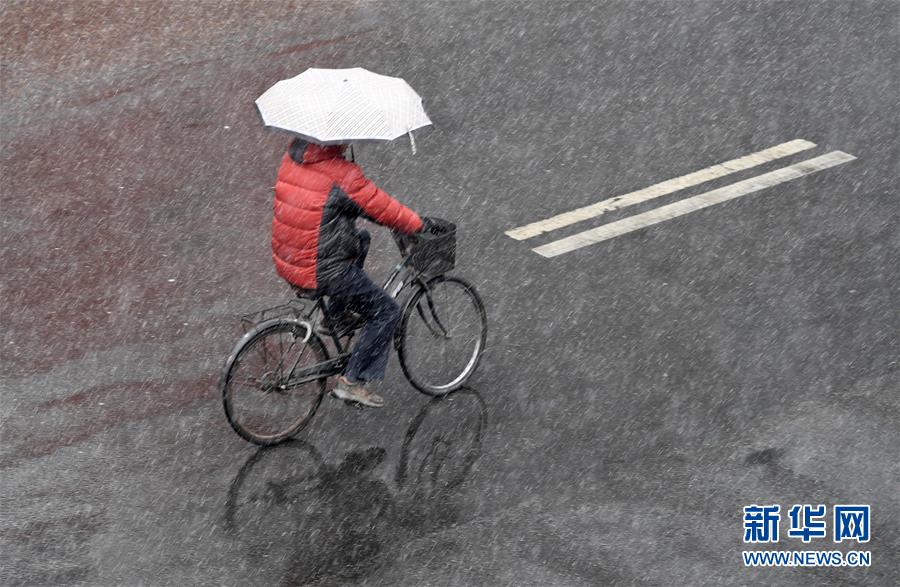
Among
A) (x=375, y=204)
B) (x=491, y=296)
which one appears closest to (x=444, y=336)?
(x=491, y=296)

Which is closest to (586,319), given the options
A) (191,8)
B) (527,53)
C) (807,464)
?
(807,464)

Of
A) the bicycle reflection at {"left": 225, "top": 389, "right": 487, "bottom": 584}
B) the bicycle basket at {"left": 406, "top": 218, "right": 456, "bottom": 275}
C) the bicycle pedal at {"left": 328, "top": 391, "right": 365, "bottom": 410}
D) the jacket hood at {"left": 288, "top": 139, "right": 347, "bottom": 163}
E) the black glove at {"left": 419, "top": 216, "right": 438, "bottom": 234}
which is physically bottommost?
the bicycle reflection at {"left": 225, "top": 389, "right": 487, "bottom": 584}

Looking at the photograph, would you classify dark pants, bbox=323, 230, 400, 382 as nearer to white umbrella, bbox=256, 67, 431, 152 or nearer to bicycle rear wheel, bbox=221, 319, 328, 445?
bicycle rear wheel, bbox=221, 319, 328, 445

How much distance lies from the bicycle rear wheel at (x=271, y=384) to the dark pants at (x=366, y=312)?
214mm

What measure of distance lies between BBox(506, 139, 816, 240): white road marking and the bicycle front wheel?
1.78m

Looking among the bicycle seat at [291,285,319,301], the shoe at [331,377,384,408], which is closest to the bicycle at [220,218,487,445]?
the bicycle seat at [291,285,319,301]

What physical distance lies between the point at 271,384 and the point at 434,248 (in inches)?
50.5

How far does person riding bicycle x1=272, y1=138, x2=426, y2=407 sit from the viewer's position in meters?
7.97

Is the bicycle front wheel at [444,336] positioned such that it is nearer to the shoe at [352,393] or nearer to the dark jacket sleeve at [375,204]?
the shoe at [352,393]

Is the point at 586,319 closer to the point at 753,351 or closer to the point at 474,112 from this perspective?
the point at 753,351

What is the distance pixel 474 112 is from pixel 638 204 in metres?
2.16

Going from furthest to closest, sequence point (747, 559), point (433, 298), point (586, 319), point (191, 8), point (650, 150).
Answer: point (191, 8) → point (650, 150) → point (586, 319) → point (433, 298) → point (747, 559)

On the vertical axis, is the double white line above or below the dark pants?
above

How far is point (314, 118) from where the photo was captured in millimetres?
7828
